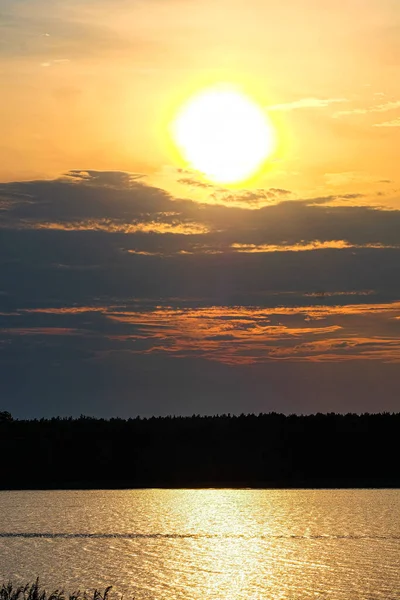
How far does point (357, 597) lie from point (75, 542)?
30.5 m

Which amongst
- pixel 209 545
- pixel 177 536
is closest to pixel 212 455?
pixel 177 536

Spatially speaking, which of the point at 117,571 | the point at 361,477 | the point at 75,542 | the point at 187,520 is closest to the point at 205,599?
the point at 117,571

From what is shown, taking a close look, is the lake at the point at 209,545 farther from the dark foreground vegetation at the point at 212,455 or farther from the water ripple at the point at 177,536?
the dark foreground vegetation at the point at 212,455

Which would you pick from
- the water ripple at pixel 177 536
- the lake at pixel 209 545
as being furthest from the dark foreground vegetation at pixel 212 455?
the water ripple at pixel 177 536

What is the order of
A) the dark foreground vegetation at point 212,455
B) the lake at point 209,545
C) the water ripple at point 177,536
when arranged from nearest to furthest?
the lake at point 209,545 < the water ripple at point 177,536 < the dark foreground vegetation at point 212,455

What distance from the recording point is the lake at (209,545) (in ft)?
167

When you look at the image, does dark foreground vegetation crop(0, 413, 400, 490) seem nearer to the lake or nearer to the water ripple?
the lake

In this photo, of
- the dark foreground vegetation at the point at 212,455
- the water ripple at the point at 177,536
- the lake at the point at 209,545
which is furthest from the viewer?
the dark foreground vegetation at the point at 212,455

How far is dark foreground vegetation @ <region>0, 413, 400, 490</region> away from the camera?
14238 cm

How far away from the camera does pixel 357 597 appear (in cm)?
4616

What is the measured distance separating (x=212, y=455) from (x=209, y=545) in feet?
245

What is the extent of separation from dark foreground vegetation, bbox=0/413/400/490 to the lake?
67.8ft

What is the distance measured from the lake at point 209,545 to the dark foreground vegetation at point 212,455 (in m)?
20.7

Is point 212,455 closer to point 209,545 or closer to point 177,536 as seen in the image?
point 177,536
